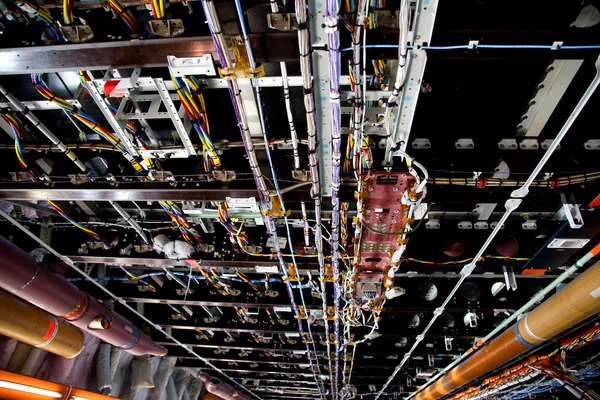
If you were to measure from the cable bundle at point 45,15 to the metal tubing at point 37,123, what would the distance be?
0.53 meters

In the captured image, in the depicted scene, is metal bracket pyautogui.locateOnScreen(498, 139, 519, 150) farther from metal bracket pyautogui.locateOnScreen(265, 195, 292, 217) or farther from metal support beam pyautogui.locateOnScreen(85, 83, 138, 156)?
metal support beam pyautogui.locateOnScreen(85, 83, 138, 156)

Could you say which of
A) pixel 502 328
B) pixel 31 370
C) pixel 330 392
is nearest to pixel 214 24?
pixel 502 328

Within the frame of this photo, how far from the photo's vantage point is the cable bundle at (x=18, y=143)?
2275mm

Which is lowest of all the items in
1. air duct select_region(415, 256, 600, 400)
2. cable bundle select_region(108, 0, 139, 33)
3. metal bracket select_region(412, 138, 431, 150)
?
air duct select_region(415, 256, 600, 400)

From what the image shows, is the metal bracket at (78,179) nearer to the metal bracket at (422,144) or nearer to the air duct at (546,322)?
the metal bracket at (422,144)

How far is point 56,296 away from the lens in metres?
3.29

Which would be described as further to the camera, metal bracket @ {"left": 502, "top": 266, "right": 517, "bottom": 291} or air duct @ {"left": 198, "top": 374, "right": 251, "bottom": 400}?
air duct @ {"left": 198, "top": 374, "right": 251, "bottom": 400}

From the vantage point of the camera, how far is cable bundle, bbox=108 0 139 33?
157 cm

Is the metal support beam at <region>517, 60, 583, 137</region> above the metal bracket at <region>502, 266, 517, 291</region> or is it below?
above

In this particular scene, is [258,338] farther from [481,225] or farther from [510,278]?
[481,225]

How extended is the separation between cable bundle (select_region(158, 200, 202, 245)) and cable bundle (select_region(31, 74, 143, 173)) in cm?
48

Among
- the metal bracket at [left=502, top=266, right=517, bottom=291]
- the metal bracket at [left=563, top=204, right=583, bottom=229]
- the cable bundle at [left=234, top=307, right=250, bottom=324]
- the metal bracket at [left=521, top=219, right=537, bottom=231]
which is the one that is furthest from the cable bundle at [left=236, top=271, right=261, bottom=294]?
the metal bracket at [left=563, top=204, right=583, bottom=229]

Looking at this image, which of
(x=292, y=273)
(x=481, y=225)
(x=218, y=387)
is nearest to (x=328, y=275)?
(x=292, y=273)

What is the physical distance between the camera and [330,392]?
32.1ft
